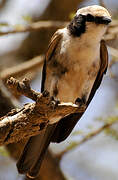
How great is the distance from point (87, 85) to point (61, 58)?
0.93 ft

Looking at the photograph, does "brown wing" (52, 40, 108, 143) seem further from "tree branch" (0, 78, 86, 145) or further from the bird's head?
"tree branch" (0, 78, 86, 145)

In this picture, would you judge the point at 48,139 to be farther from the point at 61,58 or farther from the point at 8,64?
the point at 8,64

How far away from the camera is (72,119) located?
4160mm

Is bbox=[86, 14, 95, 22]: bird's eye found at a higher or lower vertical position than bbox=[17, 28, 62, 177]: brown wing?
higher

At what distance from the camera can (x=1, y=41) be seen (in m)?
7.34

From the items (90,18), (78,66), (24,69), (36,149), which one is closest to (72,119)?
(36,149)

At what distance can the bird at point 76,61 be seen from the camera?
384cm

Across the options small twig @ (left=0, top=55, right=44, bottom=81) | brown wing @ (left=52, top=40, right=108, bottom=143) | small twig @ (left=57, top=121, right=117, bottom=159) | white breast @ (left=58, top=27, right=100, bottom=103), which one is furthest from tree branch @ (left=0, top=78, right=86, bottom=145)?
small twig @ (left=0, top=55, right=44, bottom=81)

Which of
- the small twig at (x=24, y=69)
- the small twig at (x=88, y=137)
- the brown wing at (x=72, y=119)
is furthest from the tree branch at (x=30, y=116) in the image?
the small twig at (x=24, y=69)

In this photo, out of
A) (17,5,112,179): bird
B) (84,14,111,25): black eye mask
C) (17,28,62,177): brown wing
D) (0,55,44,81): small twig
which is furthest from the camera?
(0,55,44,81): small twig

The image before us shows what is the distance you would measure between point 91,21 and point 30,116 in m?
0.91

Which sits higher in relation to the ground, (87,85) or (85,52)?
(85,52)

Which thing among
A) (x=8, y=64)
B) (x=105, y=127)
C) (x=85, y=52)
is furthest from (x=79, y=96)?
(x=8, y=64)

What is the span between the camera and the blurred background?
192 inches
